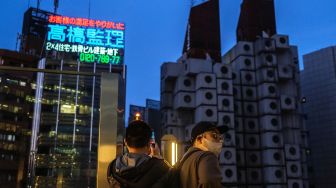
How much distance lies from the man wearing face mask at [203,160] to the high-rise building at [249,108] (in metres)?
37.5

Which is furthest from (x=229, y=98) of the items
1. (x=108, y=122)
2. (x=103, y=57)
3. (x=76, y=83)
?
(x=108, y=122)

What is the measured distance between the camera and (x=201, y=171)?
2.99m

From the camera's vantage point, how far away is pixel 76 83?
59062 millimetres

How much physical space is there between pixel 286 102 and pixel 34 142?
106 ft

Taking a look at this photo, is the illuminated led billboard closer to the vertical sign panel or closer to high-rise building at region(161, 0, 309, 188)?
high-rise building at region(161, 0, 309, 188)

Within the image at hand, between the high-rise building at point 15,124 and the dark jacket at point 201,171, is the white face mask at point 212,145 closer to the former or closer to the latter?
the dark jacket at point 201,171

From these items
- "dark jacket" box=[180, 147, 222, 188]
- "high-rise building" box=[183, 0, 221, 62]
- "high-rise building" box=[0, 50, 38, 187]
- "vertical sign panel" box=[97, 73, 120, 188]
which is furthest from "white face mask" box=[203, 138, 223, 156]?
Result: "high-rise building" box=[0, 50, 38, 187]

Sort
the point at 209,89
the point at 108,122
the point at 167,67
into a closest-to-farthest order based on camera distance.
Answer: the point at 108,122 < the point at 209,89 < the point at 167,67

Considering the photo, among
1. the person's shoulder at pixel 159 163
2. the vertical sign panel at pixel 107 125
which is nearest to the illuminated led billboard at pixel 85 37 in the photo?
the vertical sign panel at pixel 107 125

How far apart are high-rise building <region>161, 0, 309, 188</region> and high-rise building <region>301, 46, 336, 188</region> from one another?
1622cm

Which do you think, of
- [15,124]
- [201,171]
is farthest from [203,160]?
[15,124]

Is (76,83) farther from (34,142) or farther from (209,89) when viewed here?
(209,89)

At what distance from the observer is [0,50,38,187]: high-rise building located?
174 feet

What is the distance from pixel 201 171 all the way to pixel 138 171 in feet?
1.70
